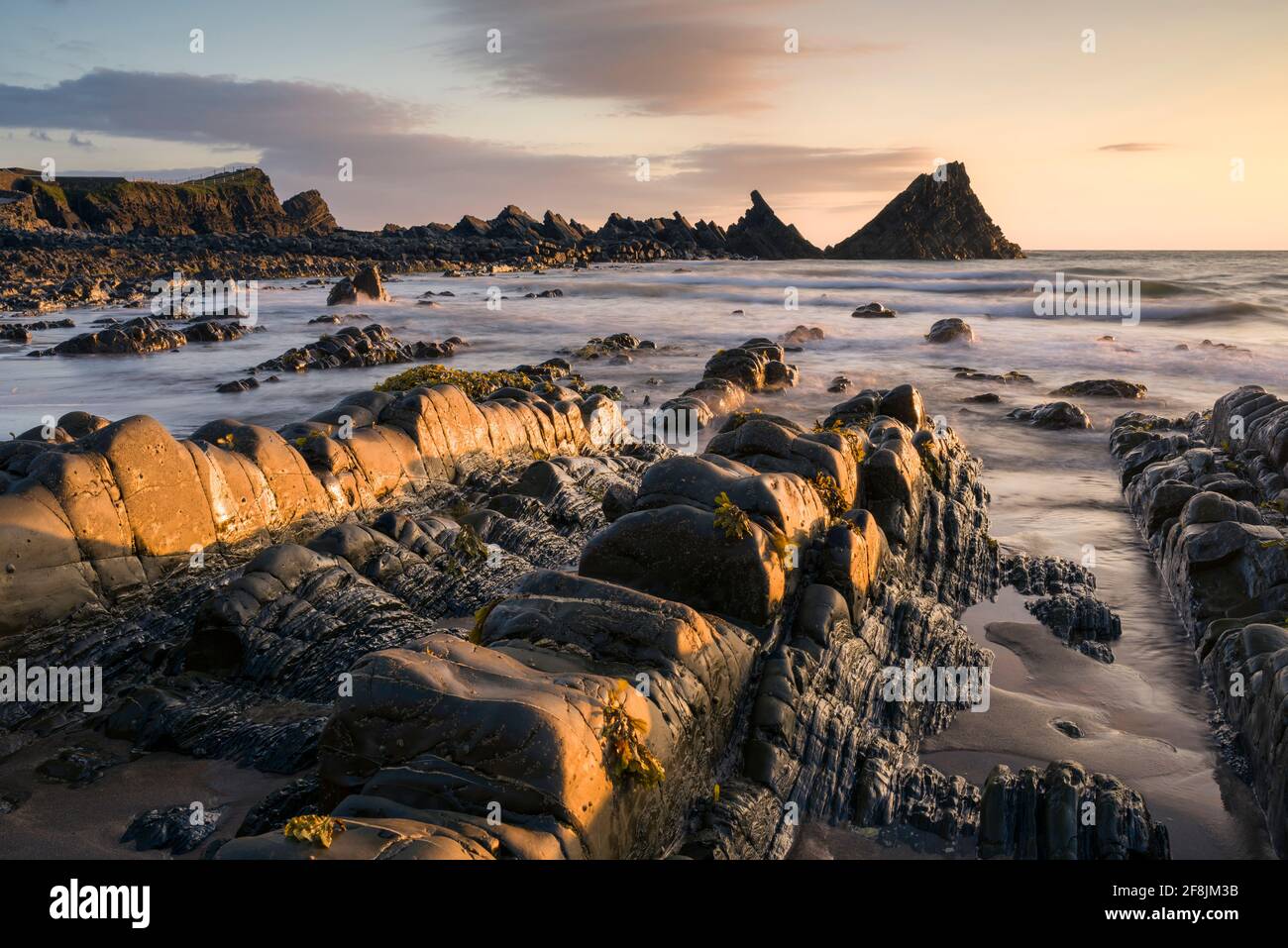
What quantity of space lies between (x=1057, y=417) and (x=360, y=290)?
4707 centimetres

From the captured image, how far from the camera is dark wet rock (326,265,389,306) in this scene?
5955 centimetres

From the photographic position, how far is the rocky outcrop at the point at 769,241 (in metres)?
166

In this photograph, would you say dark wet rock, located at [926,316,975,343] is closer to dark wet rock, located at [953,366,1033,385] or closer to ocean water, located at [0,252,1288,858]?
ocean water, located at [0,252,1288,858]

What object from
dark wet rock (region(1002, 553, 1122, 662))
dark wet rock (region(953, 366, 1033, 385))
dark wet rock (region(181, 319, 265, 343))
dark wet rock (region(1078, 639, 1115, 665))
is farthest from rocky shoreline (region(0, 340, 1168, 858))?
dark wet rock (region(181, 319, 265, 343))

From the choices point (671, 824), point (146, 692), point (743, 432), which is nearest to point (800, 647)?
point (671, 824)

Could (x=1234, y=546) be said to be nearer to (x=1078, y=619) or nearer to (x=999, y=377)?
(x=1078, y=619)

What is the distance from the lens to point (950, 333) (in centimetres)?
4709

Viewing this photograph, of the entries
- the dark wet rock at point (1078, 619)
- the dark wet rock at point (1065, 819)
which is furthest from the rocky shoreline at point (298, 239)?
the dark wet rock at point (1065, 819)

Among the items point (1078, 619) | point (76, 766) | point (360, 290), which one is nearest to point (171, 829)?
point (76, 766)

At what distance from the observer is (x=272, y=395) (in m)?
30.5

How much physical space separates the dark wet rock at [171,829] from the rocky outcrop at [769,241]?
16345 centimetres

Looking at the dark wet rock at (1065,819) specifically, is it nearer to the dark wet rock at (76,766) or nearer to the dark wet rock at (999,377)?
the dark wet rock at (76,766)
